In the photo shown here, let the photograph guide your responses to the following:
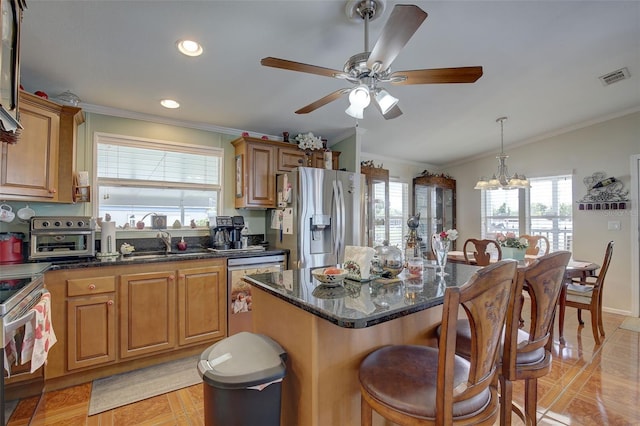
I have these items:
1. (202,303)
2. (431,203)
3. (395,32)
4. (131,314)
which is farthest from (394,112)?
(431,203)

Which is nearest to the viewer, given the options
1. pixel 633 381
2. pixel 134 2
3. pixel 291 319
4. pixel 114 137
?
pixel 291 319

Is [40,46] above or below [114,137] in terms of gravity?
above

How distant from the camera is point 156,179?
10.6ft

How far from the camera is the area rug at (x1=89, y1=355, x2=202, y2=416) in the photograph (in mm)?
2143

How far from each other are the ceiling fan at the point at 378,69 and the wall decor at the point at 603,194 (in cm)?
412

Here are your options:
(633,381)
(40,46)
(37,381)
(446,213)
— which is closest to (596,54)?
(633,381)

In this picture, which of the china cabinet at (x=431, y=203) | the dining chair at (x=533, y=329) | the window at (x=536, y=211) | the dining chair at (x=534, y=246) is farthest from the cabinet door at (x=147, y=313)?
the window at (x=536, y=211)

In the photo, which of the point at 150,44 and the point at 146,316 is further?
the point at 146,316

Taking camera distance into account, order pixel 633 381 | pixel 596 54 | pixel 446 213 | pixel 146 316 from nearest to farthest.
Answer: pixel 633 381, pixel 146 316, pixel 596 54, pixel 446 213

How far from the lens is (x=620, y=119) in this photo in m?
4.22

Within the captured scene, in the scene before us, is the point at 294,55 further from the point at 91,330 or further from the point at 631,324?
the point at 631,324

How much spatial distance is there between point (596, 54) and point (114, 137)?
4.64m

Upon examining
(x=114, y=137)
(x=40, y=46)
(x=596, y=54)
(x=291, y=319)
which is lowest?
(x=291, y=319)

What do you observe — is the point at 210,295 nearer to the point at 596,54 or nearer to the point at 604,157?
the point at 596,54
